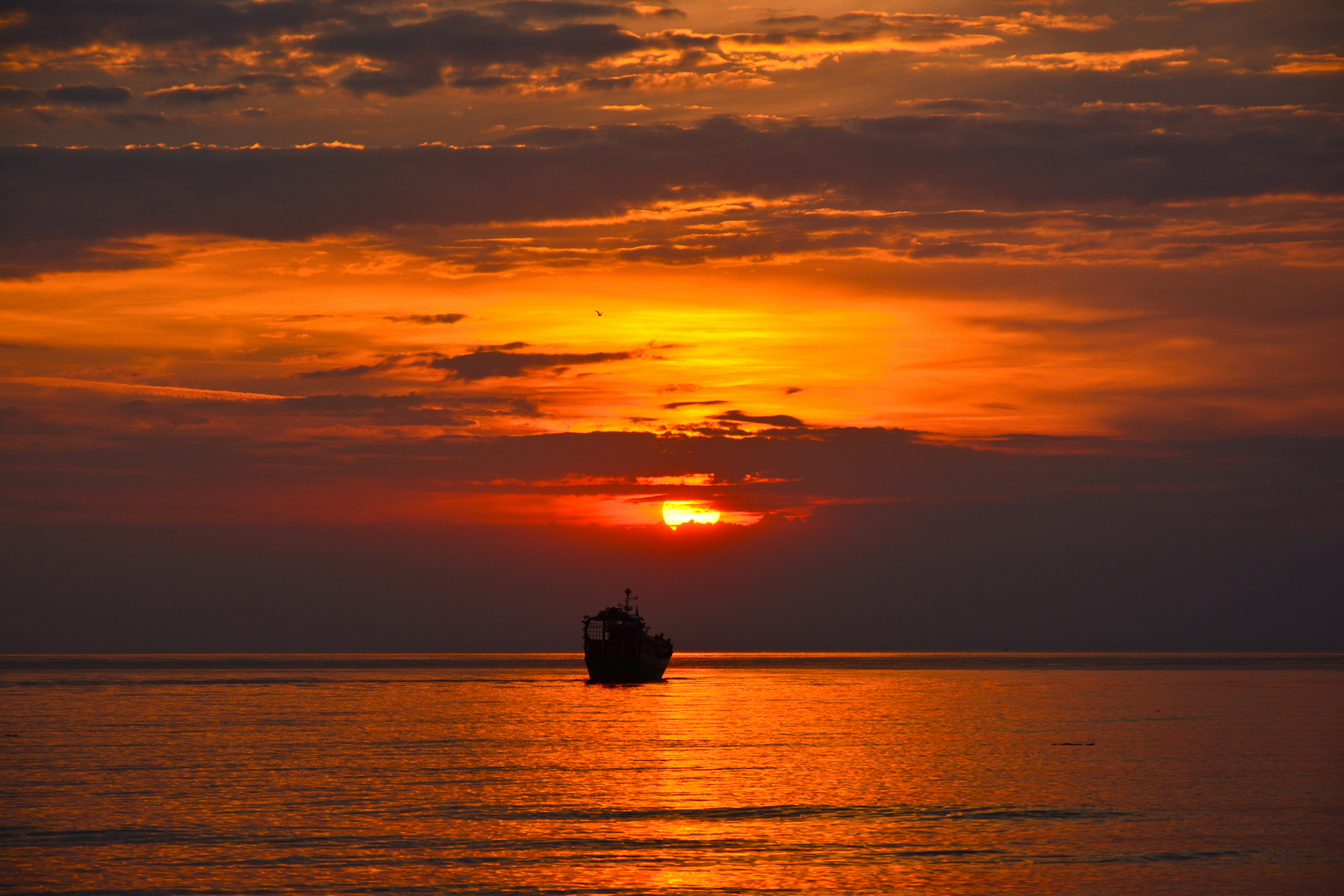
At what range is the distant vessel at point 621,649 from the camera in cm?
15225

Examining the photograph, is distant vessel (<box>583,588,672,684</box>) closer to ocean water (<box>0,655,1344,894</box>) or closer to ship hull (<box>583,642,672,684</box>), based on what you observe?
ship hull (<box>583,642,672,684</box>)

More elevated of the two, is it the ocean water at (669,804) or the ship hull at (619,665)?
the ship hull at (619,665)

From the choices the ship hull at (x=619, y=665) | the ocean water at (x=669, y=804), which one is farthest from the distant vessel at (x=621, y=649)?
the ocean water at (x=669, y=804)

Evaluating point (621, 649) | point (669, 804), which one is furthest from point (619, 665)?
point (669, 804)

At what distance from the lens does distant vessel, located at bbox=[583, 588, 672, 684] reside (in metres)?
152

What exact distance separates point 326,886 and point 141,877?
5607 mm

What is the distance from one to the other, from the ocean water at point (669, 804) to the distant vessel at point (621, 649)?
49.6 metres

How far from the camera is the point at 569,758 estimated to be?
67.4 meters

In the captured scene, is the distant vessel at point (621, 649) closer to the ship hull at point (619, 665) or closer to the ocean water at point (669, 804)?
the ship hull at point (619, 665)

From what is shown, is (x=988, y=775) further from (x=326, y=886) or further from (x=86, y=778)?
(x=86, y=778)

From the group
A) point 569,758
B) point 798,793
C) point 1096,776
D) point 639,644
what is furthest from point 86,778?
point 639,644

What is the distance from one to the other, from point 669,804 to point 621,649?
346 feet

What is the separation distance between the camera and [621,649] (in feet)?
505

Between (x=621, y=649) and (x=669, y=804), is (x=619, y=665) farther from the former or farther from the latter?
(x=669, y=804)
